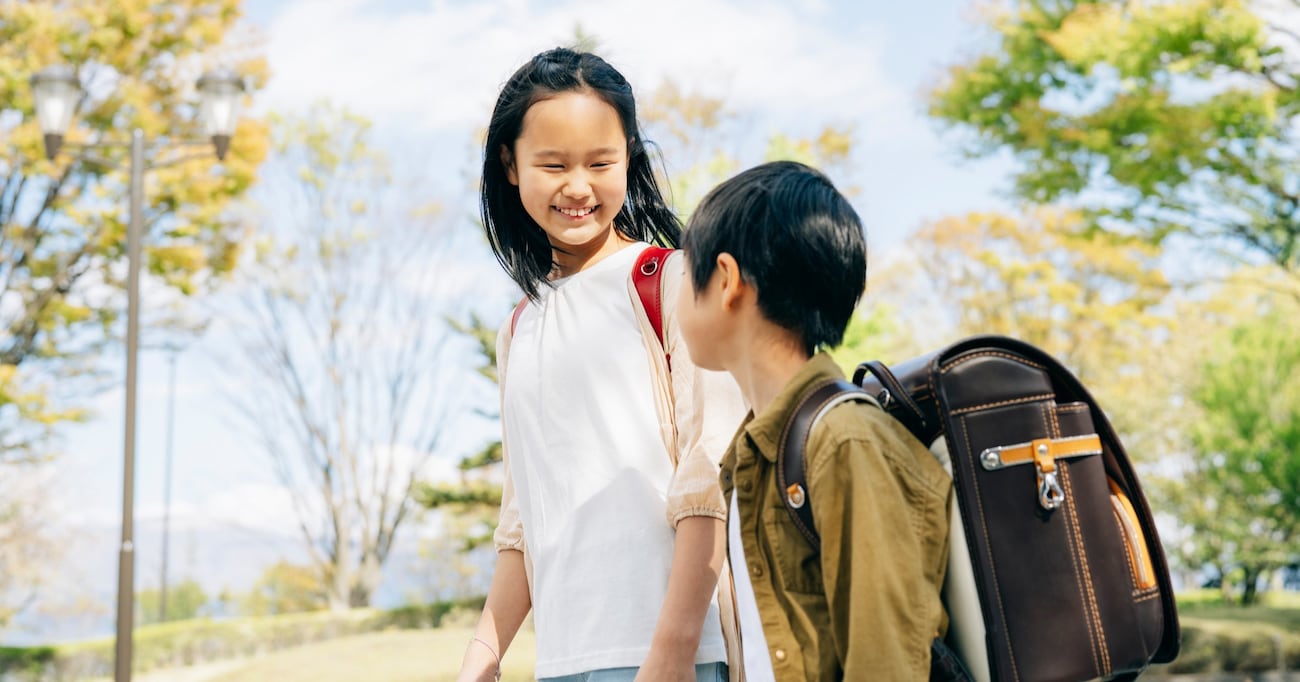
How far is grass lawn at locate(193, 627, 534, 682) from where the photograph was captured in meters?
8.67

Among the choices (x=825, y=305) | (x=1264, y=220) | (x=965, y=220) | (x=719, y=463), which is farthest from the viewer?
(x=965, y=220)

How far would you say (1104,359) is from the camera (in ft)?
60.5

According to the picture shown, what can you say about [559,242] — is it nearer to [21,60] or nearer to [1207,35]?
[1207,35]

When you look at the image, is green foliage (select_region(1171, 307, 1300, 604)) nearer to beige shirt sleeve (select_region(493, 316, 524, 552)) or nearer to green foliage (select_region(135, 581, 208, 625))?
beige shirt sleeve (select_region(493, 316, 524, 552))

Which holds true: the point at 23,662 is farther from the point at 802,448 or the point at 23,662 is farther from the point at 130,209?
the point at 802,448

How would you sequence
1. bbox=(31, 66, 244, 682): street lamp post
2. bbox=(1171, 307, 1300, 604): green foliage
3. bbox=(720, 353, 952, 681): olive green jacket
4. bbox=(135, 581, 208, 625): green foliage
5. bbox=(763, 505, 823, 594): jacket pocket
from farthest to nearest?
bbox=(135, 581, 208, 625): green foliage → bbox=(1171, 307, 1300, 604): green foliage → bbox=(31, 66, 244, 682): street lamp post → bbox=(763, 505, 823, 594): jacket pocket → bbox=(720, 353, 952, 681): olive green jacket

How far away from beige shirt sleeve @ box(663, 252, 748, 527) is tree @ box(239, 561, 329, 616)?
1739 centimetres

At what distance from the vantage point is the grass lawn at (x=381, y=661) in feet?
28.5

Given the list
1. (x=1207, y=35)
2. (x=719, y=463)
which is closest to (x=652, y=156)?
(x=719, y=463)

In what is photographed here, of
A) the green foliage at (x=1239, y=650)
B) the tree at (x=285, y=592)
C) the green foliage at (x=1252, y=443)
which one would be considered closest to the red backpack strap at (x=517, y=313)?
the green foliage at (x=1239, y=650)

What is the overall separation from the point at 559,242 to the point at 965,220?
17843mm

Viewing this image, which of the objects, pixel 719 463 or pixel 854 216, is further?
pixel 719 463

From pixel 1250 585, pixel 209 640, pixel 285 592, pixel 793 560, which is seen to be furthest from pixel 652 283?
pixel 285 592

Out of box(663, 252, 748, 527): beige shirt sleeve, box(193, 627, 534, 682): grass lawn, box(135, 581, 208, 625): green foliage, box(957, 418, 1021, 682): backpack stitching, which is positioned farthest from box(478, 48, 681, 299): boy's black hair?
box(135, 581, 208, 625): green foliage
